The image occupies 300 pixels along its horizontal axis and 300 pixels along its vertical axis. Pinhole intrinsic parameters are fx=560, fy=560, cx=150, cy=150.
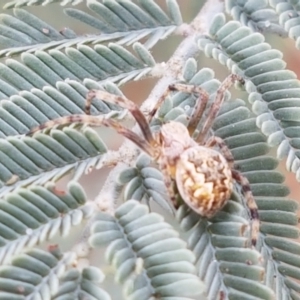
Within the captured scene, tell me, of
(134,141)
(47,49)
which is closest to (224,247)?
(134,141)

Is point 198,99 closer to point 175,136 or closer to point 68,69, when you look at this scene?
point 175,136

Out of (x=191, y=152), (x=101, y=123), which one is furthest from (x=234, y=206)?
(x=101, y=123)

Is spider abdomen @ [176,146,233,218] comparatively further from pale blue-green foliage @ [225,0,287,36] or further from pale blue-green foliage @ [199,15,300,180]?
pale blue-green foliage @ [225,0,287,36]

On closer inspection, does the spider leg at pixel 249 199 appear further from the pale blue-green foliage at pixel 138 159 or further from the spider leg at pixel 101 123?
the spider leg at pixel 101 123

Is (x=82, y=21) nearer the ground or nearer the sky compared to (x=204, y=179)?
nearer the sky

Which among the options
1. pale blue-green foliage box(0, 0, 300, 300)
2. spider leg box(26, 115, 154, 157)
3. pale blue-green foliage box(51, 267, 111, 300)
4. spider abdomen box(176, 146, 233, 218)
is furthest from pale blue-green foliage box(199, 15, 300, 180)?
pale blue-green foliage box(51, 267, 111, 300)

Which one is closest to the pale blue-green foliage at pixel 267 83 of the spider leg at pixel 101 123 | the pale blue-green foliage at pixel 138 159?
the pale blue-green foliage at pixel 138 159
